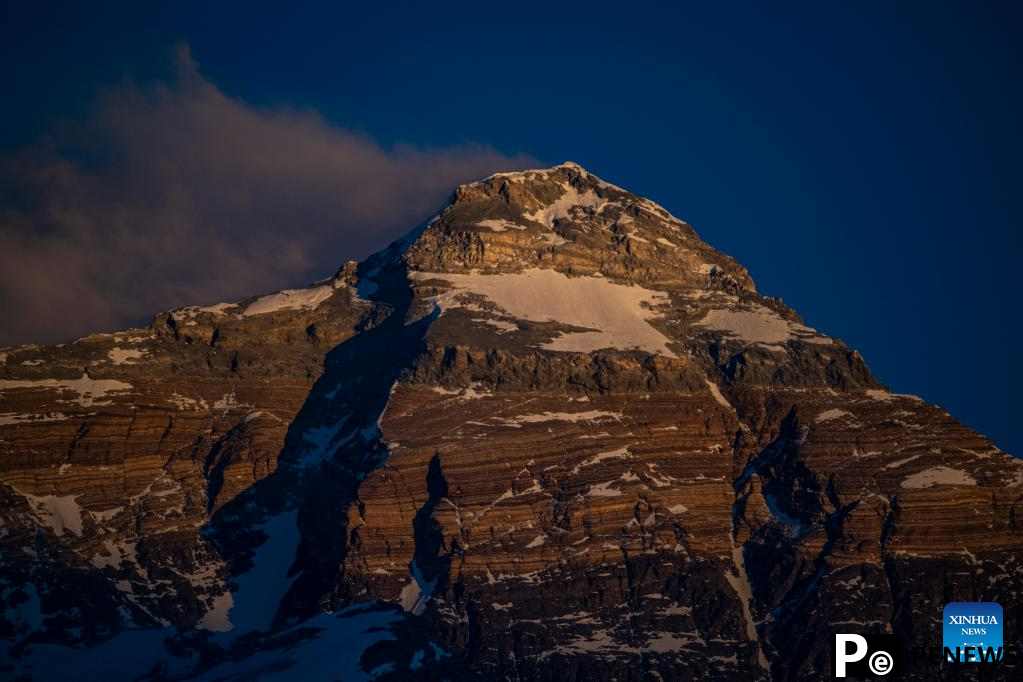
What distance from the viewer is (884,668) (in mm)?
198875

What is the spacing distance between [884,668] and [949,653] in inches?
242

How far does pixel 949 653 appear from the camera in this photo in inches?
7869
